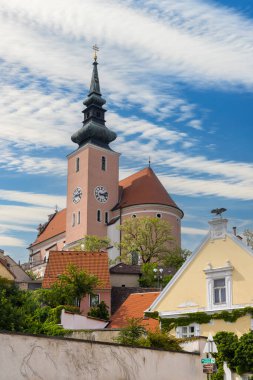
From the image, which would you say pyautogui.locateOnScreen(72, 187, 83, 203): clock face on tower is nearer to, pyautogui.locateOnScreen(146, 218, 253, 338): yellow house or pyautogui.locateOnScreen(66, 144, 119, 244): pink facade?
pyautogui.locateOnScreen(66, 144, 119, 244): pink facade

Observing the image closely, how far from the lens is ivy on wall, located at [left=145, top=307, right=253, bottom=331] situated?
1157 inches

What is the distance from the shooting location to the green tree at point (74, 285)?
1767 inches

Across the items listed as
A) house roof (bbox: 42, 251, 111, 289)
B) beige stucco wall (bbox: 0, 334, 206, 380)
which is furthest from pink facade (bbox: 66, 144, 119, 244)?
beige stucco wall (bbox: 0, 334, 206, 380)

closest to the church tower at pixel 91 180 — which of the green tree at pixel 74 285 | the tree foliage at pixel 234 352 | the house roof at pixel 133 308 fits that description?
the green tree at pixel 74 285

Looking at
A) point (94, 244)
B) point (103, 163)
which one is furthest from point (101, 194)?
point (94, 244)

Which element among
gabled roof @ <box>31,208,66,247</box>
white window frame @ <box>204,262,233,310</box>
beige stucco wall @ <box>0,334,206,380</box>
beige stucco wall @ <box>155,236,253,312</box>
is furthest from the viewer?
gabled roof @ <box>31,208,66,247</box>

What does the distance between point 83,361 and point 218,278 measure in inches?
551

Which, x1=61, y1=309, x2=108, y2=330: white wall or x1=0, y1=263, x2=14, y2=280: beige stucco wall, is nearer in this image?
x1=61, y1=309, x2=108, y2=330: white wall

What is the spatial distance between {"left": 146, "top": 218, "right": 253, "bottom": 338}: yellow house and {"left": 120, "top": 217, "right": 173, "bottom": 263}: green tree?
140 ft

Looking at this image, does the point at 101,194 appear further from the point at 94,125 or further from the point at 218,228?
the point at 218,228

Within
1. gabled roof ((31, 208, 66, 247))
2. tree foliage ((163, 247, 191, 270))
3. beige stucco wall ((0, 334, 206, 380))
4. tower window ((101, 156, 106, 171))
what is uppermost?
tower window ((101, 156, 106, 171))

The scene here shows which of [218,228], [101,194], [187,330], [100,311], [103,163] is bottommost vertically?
[187,330]

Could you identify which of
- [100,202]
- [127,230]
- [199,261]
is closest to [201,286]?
[199,261]

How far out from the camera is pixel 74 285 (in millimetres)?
45031
